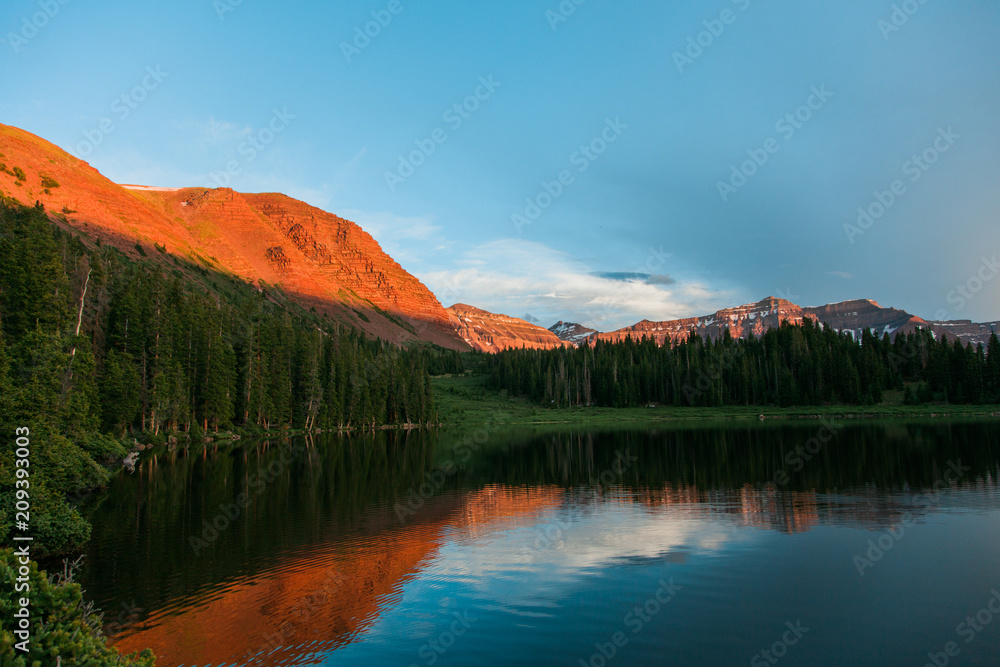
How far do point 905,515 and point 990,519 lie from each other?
2.59 meters

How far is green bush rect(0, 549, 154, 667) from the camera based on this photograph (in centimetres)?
620

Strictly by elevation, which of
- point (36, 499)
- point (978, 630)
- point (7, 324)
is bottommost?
point (978, 630)

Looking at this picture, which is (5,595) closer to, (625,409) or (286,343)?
(286,343)

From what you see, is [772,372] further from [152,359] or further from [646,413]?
[152,359]

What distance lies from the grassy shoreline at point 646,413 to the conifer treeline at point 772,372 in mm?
5758

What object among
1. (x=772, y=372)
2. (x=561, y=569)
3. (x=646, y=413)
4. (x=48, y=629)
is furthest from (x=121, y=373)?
(x=772, y=372)

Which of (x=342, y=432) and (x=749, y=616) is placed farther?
(x=342, y=432)

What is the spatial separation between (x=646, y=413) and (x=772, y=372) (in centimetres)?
3366

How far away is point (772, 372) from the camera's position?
412 ft

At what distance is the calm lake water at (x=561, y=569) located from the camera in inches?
432

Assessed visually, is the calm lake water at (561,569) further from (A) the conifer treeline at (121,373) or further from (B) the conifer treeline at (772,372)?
(B) the conifer treeline at (772,372)

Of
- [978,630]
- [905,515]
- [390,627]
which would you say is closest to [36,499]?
[390,627]

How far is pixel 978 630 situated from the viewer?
11.2m

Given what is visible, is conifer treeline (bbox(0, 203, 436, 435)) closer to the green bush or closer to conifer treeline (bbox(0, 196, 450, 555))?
conifer treeline (bbox(0, 196, 450, 555))
